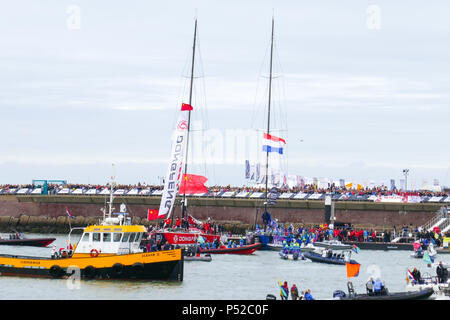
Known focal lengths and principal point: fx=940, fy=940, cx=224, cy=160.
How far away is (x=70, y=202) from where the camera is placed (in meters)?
113

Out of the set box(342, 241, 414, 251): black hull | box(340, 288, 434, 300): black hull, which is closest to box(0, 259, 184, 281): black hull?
box(340, 288, 434, 300): black hull

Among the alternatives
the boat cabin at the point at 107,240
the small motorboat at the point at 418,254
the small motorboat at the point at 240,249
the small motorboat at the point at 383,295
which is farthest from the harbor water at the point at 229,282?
the boat cabin at the point at 107,240

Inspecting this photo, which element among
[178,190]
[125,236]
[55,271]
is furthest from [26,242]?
[125,236]

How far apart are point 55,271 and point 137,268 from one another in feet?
16.1

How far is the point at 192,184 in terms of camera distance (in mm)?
85125

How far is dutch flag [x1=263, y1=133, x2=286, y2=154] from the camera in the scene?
93.2 metres

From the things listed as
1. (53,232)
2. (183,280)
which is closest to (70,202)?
(53,232)

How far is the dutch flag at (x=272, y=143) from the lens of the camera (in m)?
93.2

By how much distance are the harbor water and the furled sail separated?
269 inches

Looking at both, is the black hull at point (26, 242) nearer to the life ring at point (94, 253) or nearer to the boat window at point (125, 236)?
the life ring at point (94, 253)

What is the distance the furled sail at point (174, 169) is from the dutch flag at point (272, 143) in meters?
13.0

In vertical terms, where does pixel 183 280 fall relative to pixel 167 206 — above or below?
below
